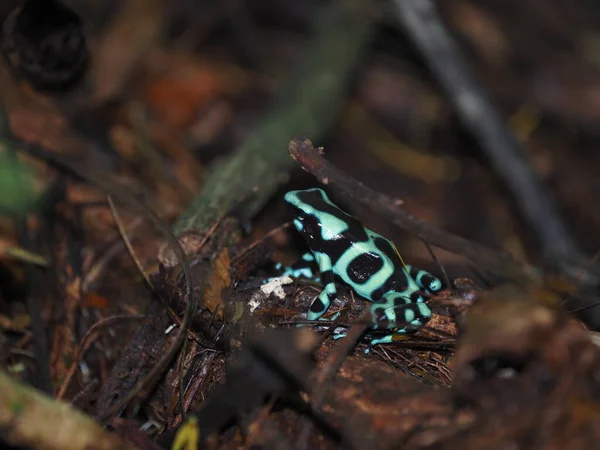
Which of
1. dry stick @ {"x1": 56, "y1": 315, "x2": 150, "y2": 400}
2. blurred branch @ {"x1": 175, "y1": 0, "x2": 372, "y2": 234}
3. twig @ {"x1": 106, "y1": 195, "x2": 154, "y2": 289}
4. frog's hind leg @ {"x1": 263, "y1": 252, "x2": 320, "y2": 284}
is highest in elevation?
blurred branch @ {"x1": 175, "y1": 0, "x2": 372, "y2": 234}

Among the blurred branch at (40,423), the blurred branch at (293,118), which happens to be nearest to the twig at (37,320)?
the blurred branch at (293,118)

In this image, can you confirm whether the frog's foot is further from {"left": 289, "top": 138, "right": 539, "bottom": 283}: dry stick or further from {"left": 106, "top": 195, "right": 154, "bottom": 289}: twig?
{"left": 106, "top": 195, "right": 154, "bottom": 289}: twig

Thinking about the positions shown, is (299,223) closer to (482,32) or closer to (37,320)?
(37,320)

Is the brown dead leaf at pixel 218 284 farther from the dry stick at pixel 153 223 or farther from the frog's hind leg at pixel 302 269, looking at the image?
the frog's hind leg at pixel 302 269

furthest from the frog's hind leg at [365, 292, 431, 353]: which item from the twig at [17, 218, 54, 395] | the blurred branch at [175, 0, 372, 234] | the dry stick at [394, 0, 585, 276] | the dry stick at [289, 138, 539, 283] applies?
the dry stick at [394, 0, 585, 276]

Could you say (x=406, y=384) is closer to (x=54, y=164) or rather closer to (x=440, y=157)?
(x=54, y=164)

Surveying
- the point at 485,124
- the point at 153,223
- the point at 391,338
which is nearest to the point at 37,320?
the point at 153,223
